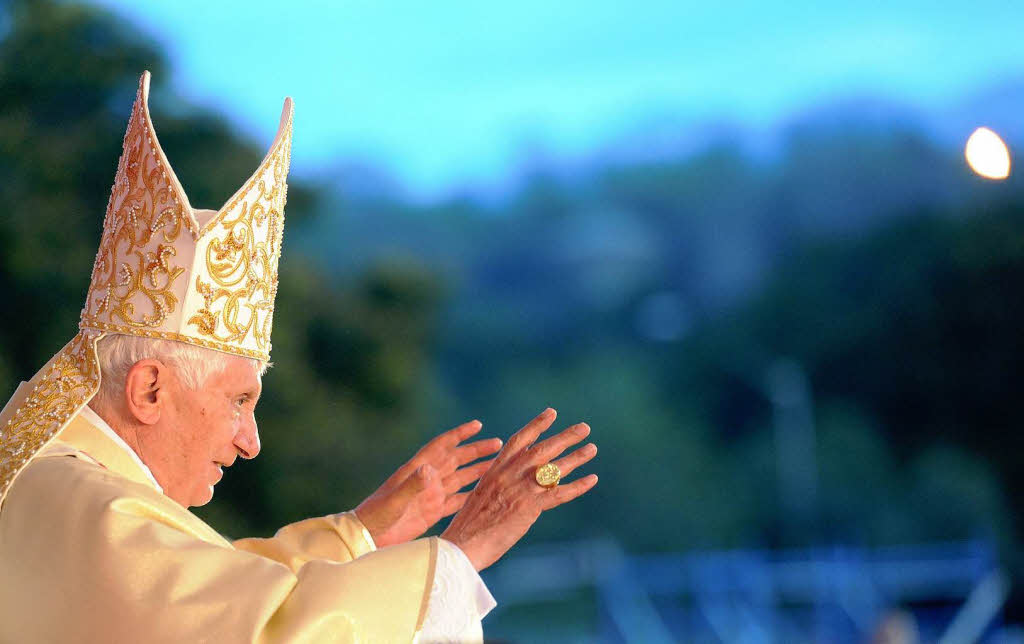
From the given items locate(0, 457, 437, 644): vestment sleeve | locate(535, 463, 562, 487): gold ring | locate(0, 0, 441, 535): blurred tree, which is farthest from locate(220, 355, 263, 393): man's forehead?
locate(0, 0, 441, 535): blurred tree

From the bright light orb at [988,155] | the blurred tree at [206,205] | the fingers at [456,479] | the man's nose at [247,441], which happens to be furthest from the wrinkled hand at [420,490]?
the blurred tree at [206,205]

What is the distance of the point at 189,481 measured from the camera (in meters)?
2.34

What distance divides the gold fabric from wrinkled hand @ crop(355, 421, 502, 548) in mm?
599

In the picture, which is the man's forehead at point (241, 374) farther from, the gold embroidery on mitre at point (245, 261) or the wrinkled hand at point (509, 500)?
the wrinkled hand at point (509, 500)

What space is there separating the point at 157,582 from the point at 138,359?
1.54 ft

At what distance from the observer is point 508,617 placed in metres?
18.2

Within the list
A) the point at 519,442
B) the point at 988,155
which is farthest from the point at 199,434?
the point at 988,155

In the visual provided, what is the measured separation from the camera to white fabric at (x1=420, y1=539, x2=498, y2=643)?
6.75ft

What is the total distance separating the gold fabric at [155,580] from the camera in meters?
1.96

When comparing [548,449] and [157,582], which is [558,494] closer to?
[548,449]

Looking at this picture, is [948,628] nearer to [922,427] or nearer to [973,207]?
[922,427]

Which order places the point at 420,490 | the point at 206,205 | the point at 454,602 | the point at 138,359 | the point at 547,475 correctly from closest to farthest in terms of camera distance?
the point at 454,602 → the point at 547,475 → the point at 138,359 → the point at 420,490 → the point at 206,205

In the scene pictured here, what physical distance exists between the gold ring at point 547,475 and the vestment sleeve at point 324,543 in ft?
2.18

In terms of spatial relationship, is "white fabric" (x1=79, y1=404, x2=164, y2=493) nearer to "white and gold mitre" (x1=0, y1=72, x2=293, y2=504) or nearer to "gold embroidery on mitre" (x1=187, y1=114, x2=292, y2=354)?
"white and gold mitre" (x1=0, y1=72, x2=293, y2=504)
